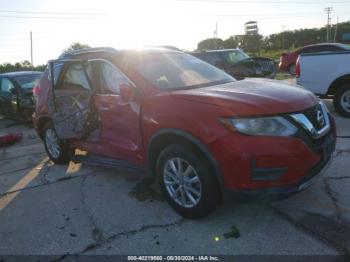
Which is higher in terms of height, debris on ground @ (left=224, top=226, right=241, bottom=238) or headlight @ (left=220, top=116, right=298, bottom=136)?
headlight @ (left=220, top=116, right=298, bottom=136)

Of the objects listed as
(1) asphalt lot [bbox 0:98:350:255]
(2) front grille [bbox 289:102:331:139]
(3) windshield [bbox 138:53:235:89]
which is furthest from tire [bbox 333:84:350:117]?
(2) front grille [bbox 289:102:331:139]

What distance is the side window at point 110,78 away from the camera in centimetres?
440

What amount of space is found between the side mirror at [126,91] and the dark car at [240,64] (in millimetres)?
10431

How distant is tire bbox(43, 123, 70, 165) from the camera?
234 inches

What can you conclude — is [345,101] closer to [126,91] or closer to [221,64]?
[126,91]

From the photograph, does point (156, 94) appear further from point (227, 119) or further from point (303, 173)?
point (303, 173)

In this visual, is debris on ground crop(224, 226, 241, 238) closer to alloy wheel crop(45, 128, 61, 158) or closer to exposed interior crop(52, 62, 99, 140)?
exposed interior crop(52, 62, 99, 140)

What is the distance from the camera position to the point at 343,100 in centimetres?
816

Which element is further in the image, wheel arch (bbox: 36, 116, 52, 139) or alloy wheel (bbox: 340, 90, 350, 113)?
alloy wheel (bbox: 340, 90, 350, 113)

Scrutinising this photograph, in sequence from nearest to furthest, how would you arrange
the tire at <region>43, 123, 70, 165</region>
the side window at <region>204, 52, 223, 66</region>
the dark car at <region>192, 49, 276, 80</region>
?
the tire at <region>43, 123, 70, 165</region> → the dark car at <region>192, 49, 276, 80</region> → the side window at <region>204, 52, 223, 66</region>

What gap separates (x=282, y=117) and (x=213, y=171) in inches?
31.0

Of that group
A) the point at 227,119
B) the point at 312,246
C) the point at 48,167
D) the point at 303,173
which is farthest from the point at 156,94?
the point at 48,167

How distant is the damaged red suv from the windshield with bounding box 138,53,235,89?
1cm

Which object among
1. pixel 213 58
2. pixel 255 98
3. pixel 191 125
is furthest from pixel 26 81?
pixel 255 98
